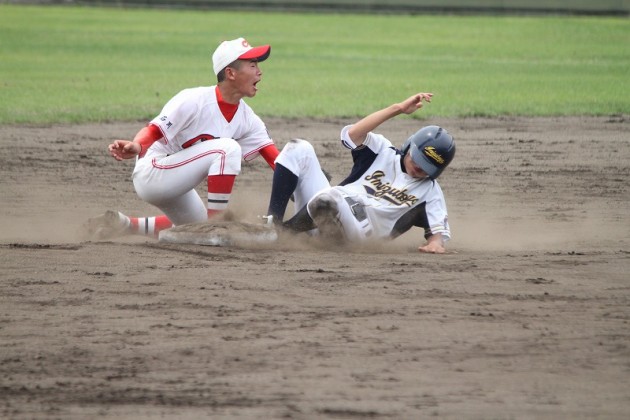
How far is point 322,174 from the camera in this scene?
7027 millimetres

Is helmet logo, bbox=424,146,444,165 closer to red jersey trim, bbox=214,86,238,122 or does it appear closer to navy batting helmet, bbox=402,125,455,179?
navy batting helmet, bbox=402,125,455,179

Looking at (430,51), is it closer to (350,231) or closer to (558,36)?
(558,36)

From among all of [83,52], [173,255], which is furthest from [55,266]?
[83,52]

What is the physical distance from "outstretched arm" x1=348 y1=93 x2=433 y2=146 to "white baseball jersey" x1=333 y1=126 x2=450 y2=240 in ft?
0.17

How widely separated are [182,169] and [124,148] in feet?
1.60

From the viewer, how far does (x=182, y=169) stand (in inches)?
275

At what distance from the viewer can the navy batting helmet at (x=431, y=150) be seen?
21.6 feet

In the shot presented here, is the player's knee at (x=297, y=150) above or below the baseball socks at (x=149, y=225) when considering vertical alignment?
above

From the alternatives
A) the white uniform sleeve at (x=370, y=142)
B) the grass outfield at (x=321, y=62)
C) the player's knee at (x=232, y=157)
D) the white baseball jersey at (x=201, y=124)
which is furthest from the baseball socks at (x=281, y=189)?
the grass outfield at (x=321, y=62)

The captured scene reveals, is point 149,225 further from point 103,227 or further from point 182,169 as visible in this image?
point 182,169

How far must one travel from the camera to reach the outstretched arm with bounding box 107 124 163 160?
21.6 feet

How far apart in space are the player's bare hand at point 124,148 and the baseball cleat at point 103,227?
695 mm

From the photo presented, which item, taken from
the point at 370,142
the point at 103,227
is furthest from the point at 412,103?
the point at 103,227

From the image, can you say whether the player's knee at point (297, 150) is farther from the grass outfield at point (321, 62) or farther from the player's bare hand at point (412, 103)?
the grass outfield at point (321, 62)
